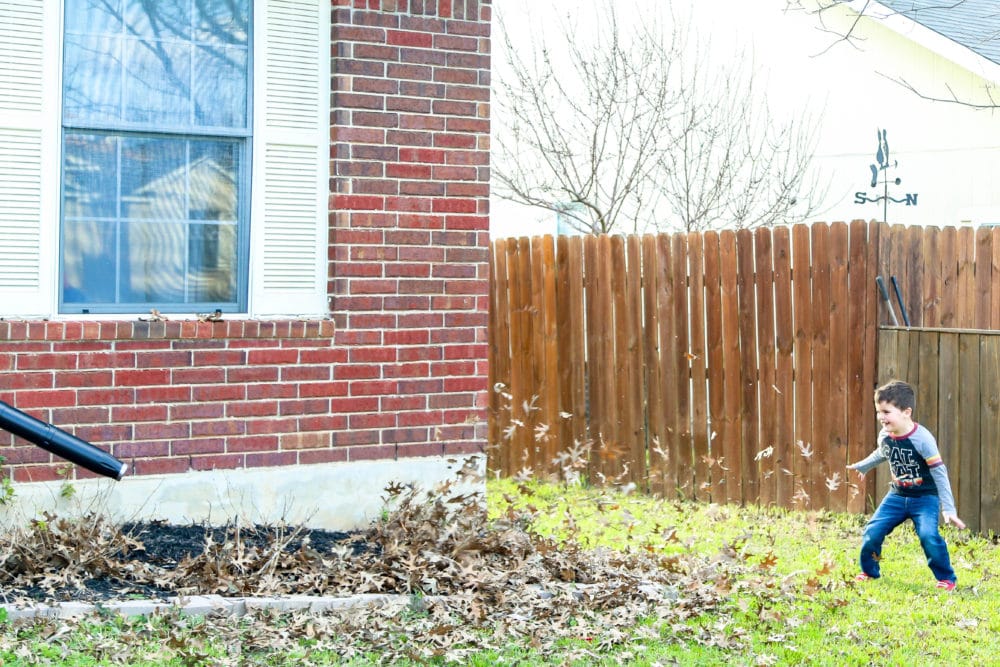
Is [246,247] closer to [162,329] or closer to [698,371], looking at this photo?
[162,329]

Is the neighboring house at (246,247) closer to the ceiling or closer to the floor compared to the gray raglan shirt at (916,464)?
closer to the ceiling

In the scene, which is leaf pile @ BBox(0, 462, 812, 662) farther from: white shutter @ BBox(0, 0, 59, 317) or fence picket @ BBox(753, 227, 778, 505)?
fence picket @ BBox(753, 227, 778, 505)

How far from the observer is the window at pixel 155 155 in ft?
21.1

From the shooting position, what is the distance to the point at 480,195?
24.0 feet

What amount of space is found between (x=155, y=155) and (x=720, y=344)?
472 centimetres

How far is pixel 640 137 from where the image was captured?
14.7 meters

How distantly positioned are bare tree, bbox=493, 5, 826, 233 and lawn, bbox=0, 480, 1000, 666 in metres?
7.19

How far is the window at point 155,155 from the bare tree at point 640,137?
7473 millimetres

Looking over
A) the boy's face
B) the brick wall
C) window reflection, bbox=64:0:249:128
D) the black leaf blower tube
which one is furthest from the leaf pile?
window reflection, bbox=64:0:249:128

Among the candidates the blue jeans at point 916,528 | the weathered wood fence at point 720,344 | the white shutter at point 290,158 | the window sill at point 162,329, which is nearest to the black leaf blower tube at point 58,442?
the window sill at point 162,329

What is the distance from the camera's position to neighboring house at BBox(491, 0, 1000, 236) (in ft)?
51.2

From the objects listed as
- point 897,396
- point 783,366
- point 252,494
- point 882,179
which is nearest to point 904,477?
point 897,396

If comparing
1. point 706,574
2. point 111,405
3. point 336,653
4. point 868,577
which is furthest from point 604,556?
point 111,405

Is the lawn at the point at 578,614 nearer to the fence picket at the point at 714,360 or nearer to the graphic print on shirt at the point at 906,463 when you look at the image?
the graphic print on shirt at the point at 906,463
